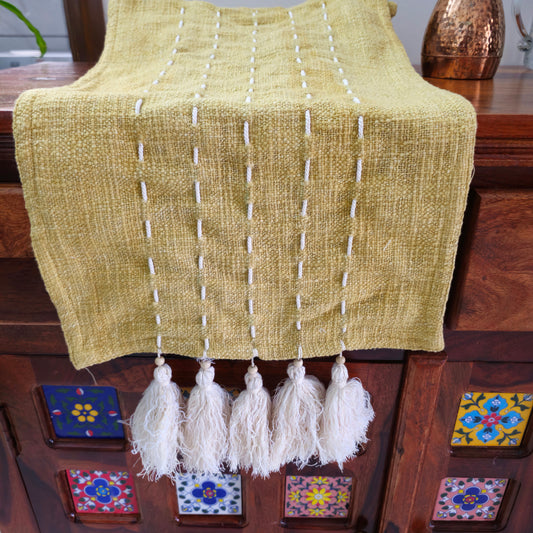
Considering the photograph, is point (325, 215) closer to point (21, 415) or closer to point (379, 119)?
point (379, 119)

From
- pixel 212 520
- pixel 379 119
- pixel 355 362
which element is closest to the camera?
pixel 379 119

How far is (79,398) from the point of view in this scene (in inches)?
21.0

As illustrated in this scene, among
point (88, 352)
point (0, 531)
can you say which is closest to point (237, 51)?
point (88, 352)

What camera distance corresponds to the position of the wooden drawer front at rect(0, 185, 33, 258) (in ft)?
1.32

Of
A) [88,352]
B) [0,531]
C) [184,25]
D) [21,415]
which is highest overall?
[184,25]

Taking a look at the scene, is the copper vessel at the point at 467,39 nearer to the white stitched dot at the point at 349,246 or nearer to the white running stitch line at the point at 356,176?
the white running stitch line at the point at 356,176

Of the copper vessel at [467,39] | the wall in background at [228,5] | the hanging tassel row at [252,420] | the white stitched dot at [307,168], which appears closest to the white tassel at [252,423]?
the hanging tassel row at [252,420]

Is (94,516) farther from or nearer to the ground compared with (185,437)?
Answer: nearer to the ground

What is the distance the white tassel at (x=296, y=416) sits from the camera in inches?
18.5

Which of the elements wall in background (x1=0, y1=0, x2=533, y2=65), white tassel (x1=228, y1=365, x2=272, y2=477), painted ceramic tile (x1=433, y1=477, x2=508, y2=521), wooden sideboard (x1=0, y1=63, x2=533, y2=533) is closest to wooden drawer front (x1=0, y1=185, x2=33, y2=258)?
wooden sideboard (x1=0, y1=63, x2=533, y2=533)

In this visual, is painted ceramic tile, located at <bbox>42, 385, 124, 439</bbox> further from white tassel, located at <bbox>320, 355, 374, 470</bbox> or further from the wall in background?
the wall in background

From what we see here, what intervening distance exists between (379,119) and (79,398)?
47cm

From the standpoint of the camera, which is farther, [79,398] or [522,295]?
[79,398]

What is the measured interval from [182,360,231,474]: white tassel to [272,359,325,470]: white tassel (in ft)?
0.19
